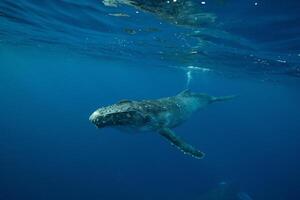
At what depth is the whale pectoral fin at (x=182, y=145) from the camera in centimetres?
1016

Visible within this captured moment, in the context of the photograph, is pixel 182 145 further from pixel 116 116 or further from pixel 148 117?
pixel 116 116

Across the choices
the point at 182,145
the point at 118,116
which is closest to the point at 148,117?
the point at 182,145

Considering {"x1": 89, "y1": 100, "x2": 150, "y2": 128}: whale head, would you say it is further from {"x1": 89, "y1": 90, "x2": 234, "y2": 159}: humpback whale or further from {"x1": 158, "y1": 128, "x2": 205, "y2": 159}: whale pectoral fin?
{"x1": 158, "y1": 128, "x2": 205, "y2": 159}: whale pectoral fin

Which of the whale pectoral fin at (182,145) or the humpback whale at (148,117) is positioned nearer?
the humpback whale at (148,117)

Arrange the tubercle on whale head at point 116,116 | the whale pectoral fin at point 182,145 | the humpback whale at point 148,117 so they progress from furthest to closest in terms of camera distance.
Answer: the whale pectoral fin at point 182,145 → the humpback whale at point 148,117 → the tubercle on whale head at point 116,116

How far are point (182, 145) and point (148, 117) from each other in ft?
4.65

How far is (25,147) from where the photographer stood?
37.3 metres

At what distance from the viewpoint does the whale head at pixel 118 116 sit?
A: 8266mm

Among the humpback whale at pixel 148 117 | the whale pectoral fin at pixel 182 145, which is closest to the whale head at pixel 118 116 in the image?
the humpback whale at pixel 148 117

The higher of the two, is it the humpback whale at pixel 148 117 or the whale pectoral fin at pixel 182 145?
the humpback whale at pixel 148 117

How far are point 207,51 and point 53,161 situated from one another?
19.9 m

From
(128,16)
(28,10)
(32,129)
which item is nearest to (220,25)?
(128,16)

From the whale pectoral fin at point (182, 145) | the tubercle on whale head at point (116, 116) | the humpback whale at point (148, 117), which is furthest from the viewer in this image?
the whale pectoral fin at point (182, 145)

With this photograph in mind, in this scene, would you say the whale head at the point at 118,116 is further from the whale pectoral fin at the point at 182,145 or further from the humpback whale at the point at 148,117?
the whale pectoral fin at the point at 182,145
